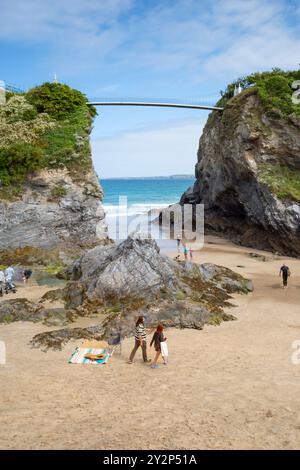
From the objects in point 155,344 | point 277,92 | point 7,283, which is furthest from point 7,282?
point 277,92

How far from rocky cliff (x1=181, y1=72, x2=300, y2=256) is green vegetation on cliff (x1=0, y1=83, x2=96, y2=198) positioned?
14.6 m

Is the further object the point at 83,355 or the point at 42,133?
the point at 42,133

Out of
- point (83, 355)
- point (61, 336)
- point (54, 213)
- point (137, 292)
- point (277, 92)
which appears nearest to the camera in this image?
point (83, 355)

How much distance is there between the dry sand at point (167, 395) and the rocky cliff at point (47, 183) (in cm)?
1361

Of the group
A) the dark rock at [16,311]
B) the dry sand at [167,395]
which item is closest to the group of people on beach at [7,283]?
the dark rock at [16,311]

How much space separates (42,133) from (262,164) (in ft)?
65.3

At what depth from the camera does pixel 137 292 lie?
62.5 ft

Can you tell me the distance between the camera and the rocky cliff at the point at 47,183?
2934cm

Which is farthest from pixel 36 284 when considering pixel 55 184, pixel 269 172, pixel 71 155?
pixel 269 172

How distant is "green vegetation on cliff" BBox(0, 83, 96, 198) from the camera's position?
30.5 meters

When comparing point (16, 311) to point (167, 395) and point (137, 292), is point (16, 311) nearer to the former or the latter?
point (137, 292)

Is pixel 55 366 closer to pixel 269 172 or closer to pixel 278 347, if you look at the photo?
pixel 278 347

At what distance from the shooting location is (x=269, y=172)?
3600 cm

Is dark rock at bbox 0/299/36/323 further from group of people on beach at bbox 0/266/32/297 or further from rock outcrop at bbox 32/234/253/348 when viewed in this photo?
group of people on beach at bbox 0/266/32/297
